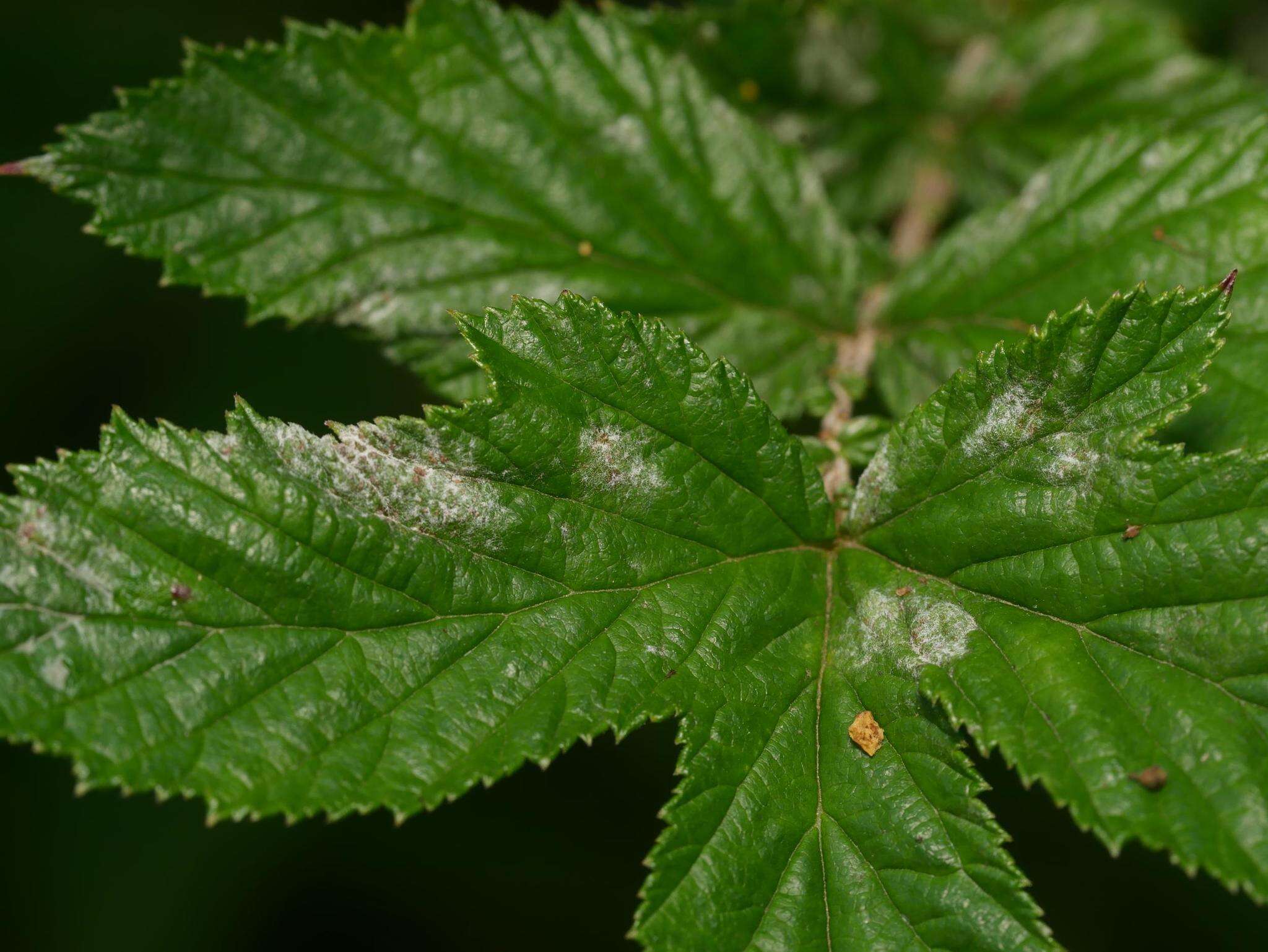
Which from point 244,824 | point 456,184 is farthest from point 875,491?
point 244,824

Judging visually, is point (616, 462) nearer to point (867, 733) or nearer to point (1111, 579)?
point (867, 733)

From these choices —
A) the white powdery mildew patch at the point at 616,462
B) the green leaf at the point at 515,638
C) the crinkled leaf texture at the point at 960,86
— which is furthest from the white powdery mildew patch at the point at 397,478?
the crinkled leaf texture at the point at 960,86

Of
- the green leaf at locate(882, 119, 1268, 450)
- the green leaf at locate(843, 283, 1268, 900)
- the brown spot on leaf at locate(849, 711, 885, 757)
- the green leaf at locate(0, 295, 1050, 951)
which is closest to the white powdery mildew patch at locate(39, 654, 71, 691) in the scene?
the green leaf at locate(0, 295, 1050, 951)

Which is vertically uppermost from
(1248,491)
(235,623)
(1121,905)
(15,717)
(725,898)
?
(1121,905)

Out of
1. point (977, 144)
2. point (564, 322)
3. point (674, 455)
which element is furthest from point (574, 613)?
point (977, 144)

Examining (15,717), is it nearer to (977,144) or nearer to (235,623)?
(235,623)
